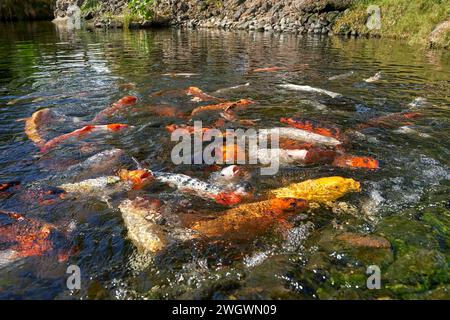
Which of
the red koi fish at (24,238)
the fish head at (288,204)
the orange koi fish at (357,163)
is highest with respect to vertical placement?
the orange koi fish at (357,163)

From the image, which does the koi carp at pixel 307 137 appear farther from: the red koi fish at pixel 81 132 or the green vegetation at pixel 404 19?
the green vegetation at pixel 404 19

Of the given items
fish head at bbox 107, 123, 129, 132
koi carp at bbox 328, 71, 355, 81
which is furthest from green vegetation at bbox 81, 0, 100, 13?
fish head at bbox 107, 123, 129, 132

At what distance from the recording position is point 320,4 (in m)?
30.0

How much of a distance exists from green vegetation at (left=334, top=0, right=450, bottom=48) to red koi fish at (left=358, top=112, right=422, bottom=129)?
13555 millimetres

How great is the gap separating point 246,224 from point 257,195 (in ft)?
3.04

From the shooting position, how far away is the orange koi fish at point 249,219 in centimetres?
434

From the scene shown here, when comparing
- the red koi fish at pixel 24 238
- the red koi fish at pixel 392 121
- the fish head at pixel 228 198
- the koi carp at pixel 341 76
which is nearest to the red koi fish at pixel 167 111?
the fish head at pixel 228 198

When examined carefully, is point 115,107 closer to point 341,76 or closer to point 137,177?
point 137,177

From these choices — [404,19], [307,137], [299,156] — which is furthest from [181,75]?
[404,19]

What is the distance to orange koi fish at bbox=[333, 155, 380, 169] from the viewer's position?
5949mm

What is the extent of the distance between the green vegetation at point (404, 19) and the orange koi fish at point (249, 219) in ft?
61.6

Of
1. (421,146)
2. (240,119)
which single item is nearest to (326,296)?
(421,146)

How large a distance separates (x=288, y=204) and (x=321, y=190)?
656 millimetres

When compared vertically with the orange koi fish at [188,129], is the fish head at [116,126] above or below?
above
